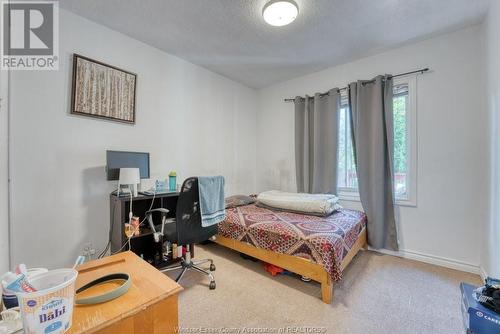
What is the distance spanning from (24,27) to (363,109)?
3.64 m

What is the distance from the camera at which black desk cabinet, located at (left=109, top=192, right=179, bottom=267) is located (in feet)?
6.70

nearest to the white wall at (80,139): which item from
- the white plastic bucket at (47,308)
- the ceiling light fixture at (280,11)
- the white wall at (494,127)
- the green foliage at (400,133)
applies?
the ceiling light fixture at (280,11)

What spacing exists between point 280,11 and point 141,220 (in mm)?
2508

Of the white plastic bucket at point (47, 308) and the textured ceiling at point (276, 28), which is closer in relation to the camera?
the white plastic bucket at point (47, 308)

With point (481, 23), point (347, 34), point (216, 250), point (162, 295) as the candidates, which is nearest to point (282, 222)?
point (216, 250)

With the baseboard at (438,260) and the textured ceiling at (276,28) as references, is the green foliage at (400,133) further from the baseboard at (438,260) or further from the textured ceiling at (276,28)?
the baseboard at (438,260)

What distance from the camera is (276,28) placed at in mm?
2336

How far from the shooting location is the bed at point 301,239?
5.94 feet

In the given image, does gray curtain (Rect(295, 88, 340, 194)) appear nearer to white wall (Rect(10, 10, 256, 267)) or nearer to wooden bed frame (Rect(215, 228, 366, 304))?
wooden bed frame (Rect(215, 228, 366, 304))

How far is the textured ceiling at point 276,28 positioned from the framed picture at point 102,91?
19.0 inches

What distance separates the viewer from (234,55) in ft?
9.62

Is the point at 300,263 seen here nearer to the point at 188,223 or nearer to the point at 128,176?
the point at 188,223

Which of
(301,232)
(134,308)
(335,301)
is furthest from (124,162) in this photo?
(335,301)

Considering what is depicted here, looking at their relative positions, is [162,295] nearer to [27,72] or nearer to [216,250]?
[216,250]
